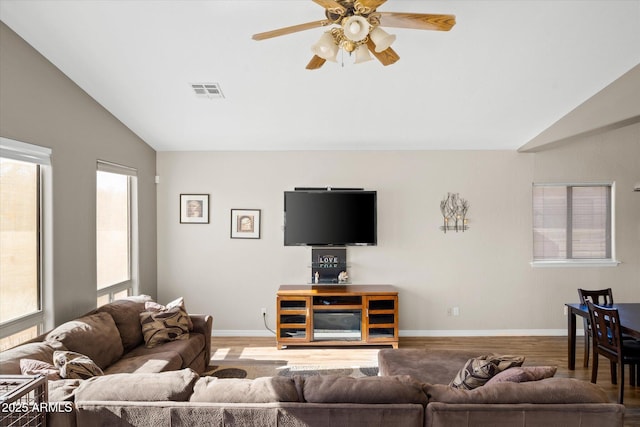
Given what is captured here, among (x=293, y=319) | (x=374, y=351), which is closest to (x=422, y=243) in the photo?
(x=374, y=351)

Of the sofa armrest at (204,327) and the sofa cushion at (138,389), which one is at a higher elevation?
the sofa cushion at (138,389)

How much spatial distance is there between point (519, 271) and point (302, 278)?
2.95 metres

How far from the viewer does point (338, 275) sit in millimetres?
5672

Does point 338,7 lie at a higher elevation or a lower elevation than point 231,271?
higher

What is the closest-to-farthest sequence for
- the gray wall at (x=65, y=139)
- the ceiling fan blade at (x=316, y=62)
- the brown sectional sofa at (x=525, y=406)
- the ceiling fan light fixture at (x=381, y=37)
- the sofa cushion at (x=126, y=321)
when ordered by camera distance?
1. the brown sectional sofa at (x=525, y=406)
2. the ceiling fan light fixture at (x=381, y=37)
3. the ceiling fan blade at (x=316, y=62)
4. the gray wall at (x=65, y=139)
5. the sofa cushion at (x=126, y=321)

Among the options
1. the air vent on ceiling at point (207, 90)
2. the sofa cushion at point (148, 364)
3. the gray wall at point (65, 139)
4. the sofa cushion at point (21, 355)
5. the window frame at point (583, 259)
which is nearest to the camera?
the sofa cushion at point (21, 355)

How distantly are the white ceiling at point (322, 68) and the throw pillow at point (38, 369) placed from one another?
7.77 feet

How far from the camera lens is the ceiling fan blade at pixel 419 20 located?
2.33 meters

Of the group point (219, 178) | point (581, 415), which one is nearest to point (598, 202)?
point (581, 415)

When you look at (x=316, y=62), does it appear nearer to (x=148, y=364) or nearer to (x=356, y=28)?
(x=356, y=28)

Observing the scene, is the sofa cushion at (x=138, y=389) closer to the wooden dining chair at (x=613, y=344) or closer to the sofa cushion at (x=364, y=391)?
the sofa cushion at (x=364, y=391)

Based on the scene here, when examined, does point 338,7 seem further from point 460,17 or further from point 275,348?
point 275,348

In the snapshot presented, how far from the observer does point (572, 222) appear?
5844 millimetres

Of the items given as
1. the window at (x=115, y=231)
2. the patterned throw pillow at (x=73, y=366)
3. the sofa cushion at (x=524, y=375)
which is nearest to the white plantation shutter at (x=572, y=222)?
the sofa cushion at (x=524, y=375)
